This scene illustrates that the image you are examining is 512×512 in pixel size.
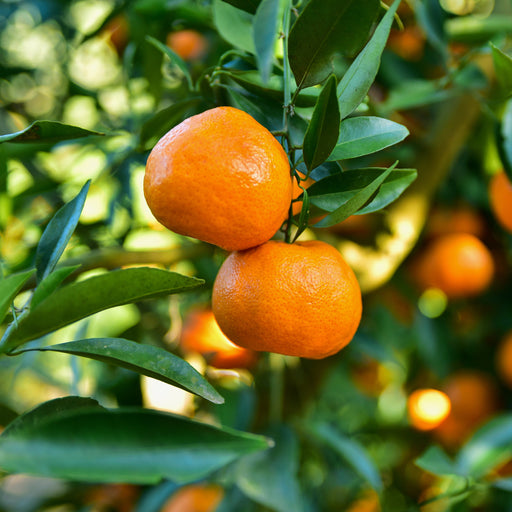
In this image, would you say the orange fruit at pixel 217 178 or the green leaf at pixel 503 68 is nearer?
the orange fruit at pixel 217 178

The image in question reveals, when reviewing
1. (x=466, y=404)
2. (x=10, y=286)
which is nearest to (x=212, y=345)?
(x=466, y=404)

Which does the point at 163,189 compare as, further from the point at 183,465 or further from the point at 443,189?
the point at 443,189

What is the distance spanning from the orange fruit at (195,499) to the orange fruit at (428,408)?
0.43m

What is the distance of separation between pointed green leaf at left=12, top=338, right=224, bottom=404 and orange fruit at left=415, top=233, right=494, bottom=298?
0.67 metres

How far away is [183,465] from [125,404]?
54 centimetres

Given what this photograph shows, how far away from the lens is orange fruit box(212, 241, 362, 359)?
38 centimetres

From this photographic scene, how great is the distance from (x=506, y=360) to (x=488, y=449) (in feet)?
0.73

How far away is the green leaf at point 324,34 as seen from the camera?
34 cm

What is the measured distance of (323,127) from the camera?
13.3 inches

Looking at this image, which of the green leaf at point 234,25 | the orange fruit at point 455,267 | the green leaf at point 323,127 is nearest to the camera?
the green leaf at point 323,127

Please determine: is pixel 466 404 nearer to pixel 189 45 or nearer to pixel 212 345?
pixel 212 345

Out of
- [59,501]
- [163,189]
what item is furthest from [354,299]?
[59,501]

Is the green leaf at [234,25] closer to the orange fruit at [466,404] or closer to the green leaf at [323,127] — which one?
the green leaf at [323,127]

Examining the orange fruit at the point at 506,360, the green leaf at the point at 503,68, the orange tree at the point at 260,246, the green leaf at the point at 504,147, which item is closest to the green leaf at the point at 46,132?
the orange tree at the point at 260,246
